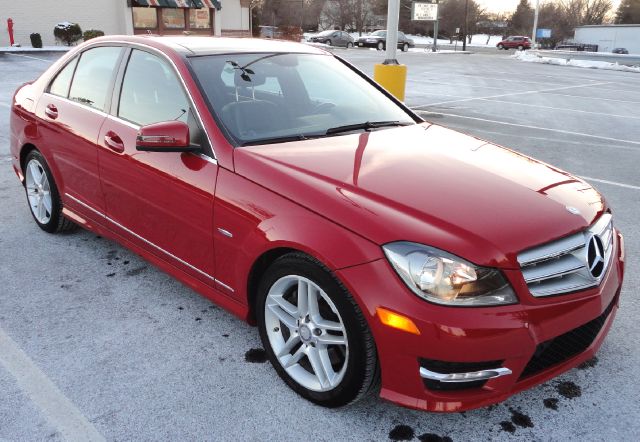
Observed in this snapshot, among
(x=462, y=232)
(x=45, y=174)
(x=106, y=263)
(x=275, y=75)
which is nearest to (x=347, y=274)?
(x=462, y=232)

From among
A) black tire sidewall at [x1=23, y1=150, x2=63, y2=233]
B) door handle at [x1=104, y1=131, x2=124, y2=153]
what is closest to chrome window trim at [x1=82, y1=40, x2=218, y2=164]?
door handle at [x1=104, y1=131, x2=124, y2=153]

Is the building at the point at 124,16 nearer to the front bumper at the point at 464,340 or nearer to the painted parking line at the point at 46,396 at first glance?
the painted parking line at the point at 46,396

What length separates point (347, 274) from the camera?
2.33m

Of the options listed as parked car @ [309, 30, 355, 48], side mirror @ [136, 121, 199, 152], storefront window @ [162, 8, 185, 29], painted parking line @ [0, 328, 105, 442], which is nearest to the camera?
painted parking line @ [0, 328, 105, 442]

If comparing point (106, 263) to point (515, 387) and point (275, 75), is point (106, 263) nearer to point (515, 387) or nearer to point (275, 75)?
point (275, 75)

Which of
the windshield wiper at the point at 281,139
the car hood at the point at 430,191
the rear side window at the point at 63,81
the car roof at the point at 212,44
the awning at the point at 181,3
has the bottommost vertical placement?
the car hood at the point at 430,191

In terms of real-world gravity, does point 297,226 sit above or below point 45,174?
above

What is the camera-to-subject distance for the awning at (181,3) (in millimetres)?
32562

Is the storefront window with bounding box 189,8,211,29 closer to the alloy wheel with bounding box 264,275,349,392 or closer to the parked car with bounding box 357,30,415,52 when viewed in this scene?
the parked car with bounding box 357,30,415,52

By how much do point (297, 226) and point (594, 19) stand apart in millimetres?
94315

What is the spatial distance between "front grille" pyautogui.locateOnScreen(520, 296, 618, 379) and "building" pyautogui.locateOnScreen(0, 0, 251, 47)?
93.2ft

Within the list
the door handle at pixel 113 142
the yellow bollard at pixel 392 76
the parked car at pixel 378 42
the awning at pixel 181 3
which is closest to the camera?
the door handle at pixel 113 142

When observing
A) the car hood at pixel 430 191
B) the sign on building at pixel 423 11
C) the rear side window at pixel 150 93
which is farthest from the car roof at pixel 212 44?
the sign on building at pixel 423 11

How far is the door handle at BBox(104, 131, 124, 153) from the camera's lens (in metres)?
3.54
